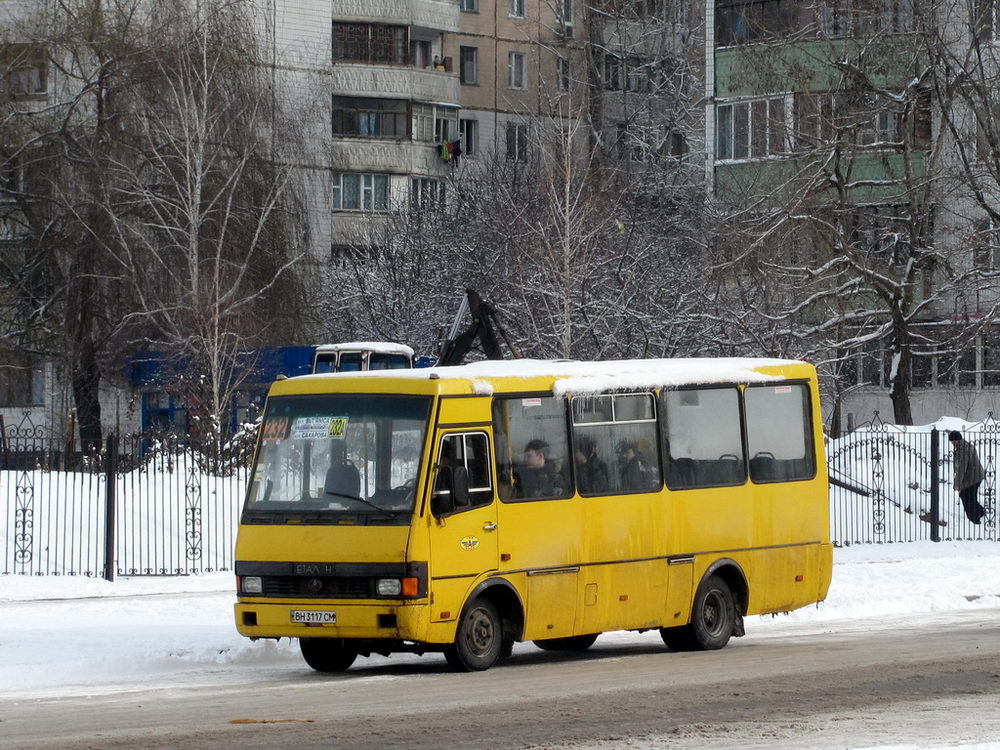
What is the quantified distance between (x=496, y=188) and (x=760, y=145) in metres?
8.28

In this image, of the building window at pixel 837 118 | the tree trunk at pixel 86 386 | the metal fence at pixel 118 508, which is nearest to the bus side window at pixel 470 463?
the metal fence at pixel 118 508

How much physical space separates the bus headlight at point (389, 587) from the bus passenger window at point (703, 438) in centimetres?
350

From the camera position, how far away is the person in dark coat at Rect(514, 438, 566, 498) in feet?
52.6

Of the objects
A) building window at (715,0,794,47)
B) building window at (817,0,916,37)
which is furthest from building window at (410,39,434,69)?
building window at (817,0,916,37)

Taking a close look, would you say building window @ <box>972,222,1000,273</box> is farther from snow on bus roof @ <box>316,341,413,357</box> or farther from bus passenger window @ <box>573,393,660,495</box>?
bus passenger window @ <box>573,393,660,495</box>

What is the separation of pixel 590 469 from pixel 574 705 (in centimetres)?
413

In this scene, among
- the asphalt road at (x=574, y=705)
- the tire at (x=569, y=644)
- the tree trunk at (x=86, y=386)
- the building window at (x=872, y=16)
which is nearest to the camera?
the asphalt road at (x=574, y=705)

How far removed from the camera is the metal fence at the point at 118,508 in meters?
24.4

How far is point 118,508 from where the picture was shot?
25.8 metres

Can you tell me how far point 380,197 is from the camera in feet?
238

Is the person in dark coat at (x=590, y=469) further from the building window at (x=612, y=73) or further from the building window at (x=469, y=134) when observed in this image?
the building window at (x=612, y=73)

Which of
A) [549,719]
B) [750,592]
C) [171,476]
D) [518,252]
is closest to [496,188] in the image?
[518,252]

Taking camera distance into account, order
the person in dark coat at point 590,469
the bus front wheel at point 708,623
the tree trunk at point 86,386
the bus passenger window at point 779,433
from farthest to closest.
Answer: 1. the tree trunk at point 86,386
2. the bus passenger window at point 779,433
3. the bus front wheel at point 708,623
4. the person in dark coat at point 590,469

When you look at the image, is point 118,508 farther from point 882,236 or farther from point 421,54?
point 421,54
